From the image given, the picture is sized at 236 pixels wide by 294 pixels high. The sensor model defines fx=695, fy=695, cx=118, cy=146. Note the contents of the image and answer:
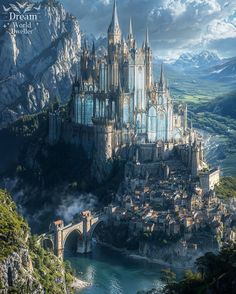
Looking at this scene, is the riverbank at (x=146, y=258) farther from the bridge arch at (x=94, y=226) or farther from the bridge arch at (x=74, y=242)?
the bridge arch at (x=74, y=242)

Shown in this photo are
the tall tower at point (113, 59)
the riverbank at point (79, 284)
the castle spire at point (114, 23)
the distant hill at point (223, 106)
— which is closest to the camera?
the riverbank at point (79, 284)

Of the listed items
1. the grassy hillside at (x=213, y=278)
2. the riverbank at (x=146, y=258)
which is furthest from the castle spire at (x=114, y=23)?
the grassy hillside at (x=213, y=278)

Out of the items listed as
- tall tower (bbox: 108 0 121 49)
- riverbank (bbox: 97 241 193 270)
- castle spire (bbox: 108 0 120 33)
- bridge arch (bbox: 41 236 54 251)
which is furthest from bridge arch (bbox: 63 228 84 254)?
castle spire (bbox: 108 0 120 33)

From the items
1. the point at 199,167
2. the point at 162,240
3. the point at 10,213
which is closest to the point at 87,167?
the point at 199,167

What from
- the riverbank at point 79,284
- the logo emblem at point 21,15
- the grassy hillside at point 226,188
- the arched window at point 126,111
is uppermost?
the logo emblem at point 21,15

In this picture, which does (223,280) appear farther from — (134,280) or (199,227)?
(199,227)

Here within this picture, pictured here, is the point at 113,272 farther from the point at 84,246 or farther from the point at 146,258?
the point at 84,246
